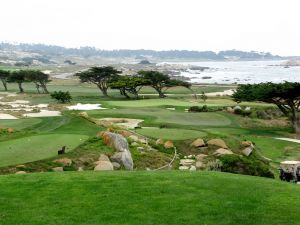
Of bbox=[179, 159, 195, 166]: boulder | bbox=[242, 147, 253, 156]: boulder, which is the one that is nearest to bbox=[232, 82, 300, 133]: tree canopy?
bbox=[242, 147, 253, 156]: boulder

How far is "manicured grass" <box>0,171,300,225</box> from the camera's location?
12.4m

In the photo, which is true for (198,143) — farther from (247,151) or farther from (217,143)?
(247,151)

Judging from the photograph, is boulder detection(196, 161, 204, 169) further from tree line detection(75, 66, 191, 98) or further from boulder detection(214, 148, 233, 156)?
tree line detection(75, 66, 191, 98)

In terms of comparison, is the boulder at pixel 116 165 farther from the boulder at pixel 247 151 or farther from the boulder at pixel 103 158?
the boulder at pixel 247 151

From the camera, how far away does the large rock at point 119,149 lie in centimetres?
2364

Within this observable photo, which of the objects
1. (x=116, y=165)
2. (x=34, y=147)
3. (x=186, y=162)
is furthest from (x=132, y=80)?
(x=116, y=165)

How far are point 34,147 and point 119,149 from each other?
14.7ft

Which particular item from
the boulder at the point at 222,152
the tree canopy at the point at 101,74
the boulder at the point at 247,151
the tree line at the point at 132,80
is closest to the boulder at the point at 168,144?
the boulder at the point at 222,152

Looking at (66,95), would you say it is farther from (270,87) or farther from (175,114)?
(270,87)

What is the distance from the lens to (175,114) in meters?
55.2

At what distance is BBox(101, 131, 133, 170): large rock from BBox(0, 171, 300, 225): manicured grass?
6.00 meters

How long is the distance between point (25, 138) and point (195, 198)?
51.6 ft

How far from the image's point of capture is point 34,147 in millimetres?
24016

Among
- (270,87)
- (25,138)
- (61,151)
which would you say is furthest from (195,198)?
(270,87)
